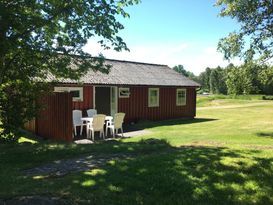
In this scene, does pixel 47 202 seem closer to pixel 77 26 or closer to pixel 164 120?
pixel 77 26

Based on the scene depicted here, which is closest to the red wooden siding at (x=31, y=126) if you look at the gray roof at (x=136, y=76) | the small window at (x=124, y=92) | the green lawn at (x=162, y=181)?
the gray roof at (x=136, y=76)

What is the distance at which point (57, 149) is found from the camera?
928cm

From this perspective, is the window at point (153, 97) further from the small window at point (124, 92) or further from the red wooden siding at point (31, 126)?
the red wooden siding at point (31, 126)

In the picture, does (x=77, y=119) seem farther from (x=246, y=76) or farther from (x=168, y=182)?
(x=168, y=182)

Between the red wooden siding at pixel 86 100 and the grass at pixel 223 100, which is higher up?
the red wooden siding at pixel 86 100

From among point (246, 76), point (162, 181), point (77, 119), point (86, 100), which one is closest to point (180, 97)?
point (246, 76)

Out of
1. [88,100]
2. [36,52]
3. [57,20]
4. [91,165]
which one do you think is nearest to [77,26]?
[57,20]

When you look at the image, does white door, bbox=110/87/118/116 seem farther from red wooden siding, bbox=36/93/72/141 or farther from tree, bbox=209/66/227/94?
tree, bbox=209/66/227/94

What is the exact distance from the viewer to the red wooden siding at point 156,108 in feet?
68.3

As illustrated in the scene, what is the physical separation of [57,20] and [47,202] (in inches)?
171

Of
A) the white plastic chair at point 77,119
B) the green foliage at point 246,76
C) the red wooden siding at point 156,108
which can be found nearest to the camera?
the white plastic chair at point 77,119

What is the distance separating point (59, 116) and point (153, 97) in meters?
9.84

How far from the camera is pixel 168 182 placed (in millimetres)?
5746

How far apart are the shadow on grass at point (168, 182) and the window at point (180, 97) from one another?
16.8 meters
